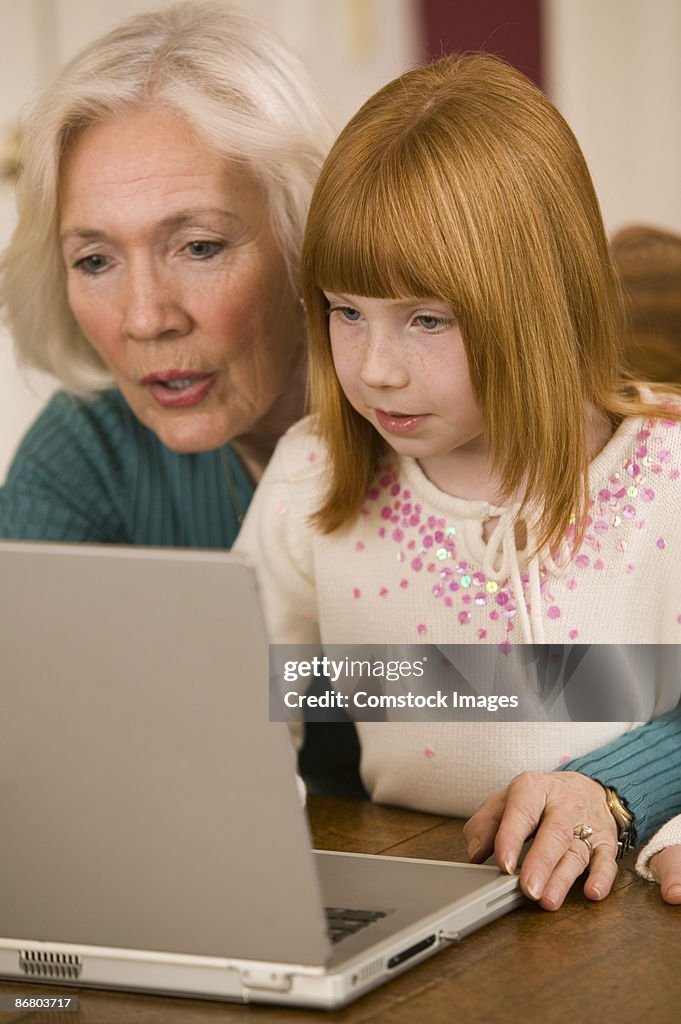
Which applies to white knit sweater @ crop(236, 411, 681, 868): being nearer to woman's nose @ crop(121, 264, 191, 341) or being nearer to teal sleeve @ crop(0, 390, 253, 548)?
woman's nose @ crop(121, 264, 191, 341)

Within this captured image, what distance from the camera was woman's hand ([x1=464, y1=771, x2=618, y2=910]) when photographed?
97 cm

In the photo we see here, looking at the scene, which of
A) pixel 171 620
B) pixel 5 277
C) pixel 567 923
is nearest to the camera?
pixel 171 620

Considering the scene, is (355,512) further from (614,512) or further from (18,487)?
(18,487)

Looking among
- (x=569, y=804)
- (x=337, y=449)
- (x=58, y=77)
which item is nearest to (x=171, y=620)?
(x=569, y=804)

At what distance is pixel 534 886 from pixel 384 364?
403 mm

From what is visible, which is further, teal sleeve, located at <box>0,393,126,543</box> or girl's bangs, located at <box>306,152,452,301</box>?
teal sleeve, located at <box>0,393,126,543</box>

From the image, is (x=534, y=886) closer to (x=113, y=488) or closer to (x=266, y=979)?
(x=266, y=979)

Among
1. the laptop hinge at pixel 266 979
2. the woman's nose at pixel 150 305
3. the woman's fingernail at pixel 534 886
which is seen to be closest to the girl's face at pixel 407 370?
the woman's nose at pixel 150 305

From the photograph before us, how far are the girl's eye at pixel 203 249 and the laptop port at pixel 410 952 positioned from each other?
29.3 inches

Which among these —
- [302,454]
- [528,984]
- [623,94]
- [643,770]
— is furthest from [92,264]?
[623,94]

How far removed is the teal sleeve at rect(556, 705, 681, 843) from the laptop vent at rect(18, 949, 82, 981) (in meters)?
0.44

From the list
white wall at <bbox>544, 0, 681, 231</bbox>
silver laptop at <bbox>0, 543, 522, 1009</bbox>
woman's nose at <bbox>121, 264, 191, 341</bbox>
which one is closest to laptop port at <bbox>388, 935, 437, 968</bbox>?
silver laptop at <bbox>0, 543, 522, 1009</bbox>

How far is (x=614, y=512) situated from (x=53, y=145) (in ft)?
2.16

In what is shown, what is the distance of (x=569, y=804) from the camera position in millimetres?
1034
